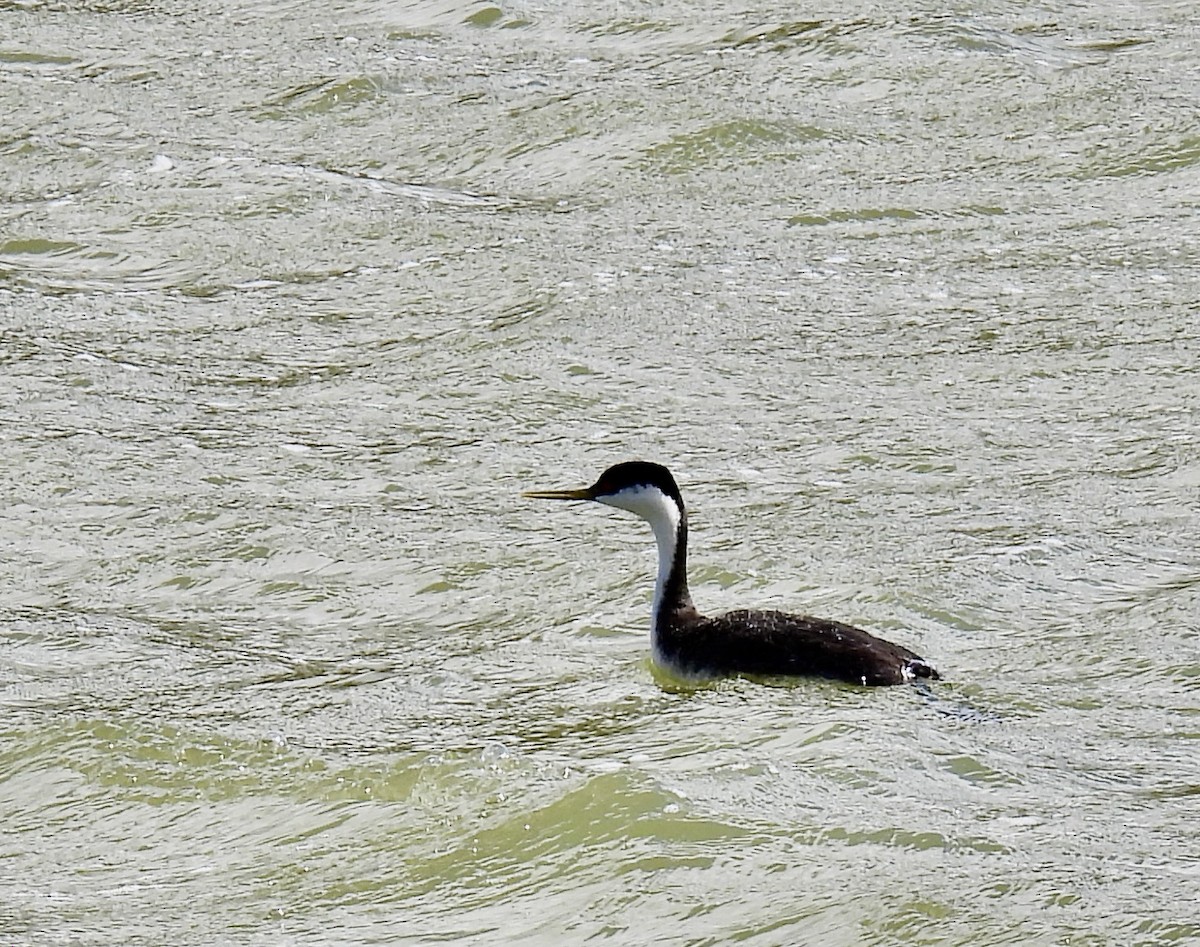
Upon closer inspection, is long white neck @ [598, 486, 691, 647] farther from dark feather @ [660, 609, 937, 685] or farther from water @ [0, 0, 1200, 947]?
water @ [0, 0, 1200, 947]

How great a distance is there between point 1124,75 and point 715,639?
8.52 metres

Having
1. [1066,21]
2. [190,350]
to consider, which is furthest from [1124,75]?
[190,350]

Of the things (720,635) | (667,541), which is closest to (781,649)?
(720,635)

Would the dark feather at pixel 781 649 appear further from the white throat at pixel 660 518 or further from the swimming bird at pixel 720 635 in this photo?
the white throat at pixel 660 518

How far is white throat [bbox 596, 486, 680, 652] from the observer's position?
376 inches

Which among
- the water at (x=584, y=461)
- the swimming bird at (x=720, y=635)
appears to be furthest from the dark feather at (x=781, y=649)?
the water at (x=584, y=461)

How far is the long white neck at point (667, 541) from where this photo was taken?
9.50 meters

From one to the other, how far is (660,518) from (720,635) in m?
0.57

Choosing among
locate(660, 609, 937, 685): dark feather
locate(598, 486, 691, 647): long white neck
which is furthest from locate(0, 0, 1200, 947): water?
locate(598, 486, 691, 647): long white neck

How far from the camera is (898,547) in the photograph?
1038 centimetres

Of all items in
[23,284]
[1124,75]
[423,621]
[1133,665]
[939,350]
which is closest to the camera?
[1133,665]

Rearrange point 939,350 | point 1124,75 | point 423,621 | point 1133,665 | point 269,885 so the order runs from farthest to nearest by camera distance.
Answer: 1. point 1124,75
2. point 939,350
3. point 423,621
4. point 1133,665
5. point 269,885

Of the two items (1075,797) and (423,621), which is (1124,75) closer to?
(423,621)

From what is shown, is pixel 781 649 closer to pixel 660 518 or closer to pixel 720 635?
pixel 720 635
